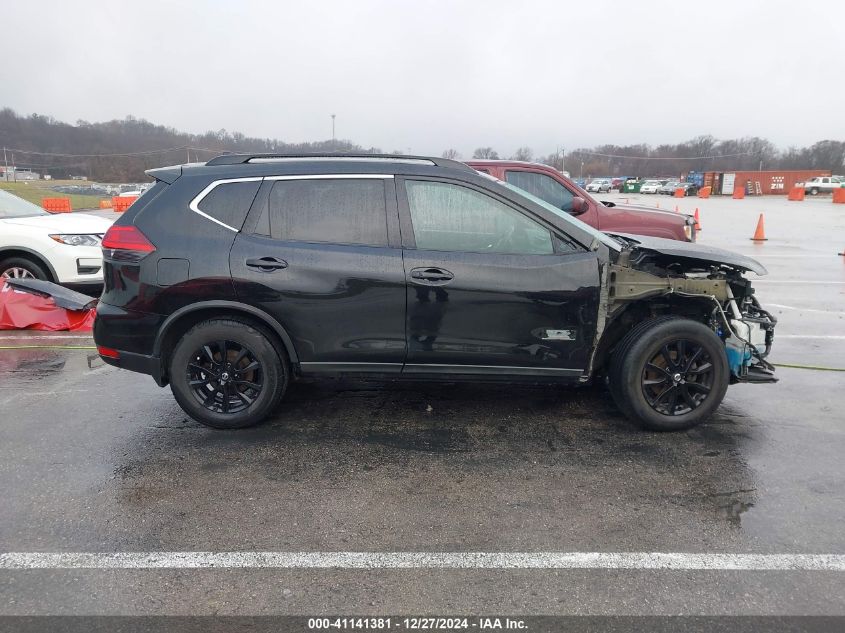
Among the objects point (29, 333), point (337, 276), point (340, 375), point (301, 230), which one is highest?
point (301, 230)

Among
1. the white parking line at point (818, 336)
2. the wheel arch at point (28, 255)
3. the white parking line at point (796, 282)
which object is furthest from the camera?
the white parking line at point (796, 282)

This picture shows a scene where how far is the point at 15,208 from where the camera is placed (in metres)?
8.35

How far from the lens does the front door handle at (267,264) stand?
4.04 meters

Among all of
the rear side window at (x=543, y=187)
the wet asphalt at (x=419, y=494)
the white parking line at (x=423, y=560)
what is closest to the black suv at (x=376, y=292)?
the wet asphalt at (x=419, y=494)

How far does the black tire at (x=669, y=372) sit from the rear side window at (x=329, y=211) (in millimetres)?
1864

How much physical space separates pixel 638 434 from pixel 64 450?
3824mm

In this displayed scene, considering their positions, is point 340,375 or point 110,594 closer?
point 110,594

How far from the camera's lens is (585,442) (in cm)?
413

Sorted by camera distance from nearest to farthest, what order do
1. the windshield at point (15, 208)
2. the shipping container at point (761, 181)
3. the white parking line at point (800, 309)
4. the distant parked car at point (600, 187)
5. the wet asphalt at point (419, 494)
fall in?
the wet asphalt at point (419, 494) < the windshield at point (15, 208) < the white parking line at point (800, 309) < the shipping container at point (761, 181) < the distant parked car at point (600, 187)

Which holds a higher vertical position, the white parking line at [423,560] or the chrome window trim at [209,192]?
the chrome window trim at [209,192]

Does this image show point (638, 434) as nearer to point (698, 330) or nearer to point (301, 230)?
point (698, 330)

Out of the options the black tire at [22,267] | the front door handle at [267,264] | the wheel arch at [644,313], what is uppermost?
the front door handle at [267,264]

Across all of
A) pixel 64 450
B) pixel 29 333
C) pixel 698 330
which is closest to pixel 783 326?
pixel 698 330

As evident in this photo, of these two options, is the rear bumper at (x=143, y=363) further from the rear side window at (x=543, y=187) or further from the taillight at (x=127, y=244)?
the rear side window at (x=543, y=187)
